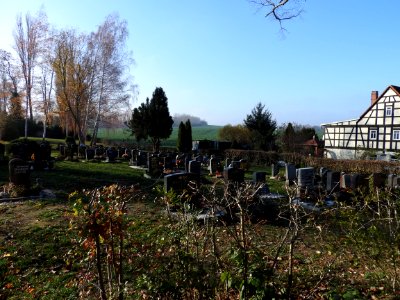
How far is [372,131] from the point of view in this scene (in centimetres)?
3147

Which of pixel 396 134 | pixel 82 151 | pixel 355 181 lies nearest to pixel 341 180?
pixel 355 181

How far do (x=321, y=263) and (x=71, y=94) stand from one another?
31.3 meters

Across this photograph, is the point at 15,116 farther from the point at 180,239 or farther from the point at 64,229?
the point at 180,239

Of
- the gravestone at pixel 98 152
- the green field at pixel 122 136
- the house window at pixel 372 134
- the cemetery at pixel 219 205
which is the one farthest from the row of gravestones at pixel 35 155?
the house window at pixel 372 134

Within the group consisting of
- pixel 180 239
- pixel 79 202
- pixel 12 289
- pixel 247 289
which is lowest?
pixel 12 289

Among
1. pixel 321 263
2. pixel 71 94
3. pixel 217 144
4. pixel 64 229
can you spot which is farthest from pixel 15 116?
pixel 321 263

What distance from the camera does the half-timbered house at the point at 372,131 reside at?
2972cm

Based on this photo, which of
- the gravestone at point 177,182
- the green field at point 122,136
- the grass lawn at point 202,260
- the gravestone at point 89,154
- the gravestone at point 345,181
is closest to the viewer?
the grass lawn at point 202,260

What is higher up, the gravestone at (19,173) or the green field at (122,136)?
the green field at (122,136)

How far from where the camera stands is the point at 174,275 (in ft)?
11.5

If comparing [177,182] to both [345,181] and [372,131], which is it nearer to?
[345,181]

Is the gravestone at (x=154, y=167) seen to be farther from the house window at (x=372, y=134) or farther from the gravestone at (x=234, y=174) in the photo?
the house window at (x=372, y=134)

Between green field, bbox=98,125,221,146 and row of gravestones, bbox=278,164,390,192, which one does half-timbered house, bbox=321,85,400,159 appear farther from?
green field, bbox=98,125,221,146

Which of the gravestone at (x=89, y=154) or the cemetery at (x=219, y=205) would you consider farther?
the gravestone at (x=89, y=154)
